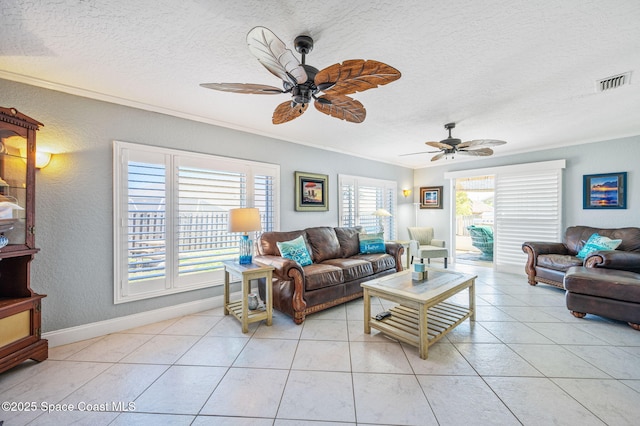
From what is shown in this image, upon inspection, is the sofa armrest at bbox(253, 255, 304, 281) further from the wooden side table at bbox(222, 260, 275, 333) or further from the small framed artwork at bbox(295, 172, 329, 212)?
the small framed artwork at bbox(295, 172, 329, 212)

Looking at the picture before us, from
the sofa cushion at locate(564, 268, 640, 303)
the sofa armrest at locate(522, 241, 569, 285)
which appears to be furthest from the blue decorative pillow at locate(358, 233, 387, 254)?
the sofa armrest at locate(522, 241, 569, 285)

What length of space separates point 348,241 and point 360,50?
285cm

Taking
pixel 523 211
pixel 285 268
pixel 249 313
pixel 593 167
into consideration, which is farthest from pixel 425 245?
pixel 249 313

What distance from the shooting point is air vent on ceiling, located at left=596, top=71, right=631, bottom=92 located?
2156 millimetres

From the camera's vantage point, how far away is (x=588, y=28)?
5.27 feet

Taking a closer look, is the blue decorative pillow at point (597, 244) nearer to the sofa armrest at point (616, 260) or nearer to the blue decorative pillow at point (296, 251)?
the sofa armrest at point (616, 260)

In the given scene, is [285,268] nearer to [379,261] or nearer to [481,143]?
[379,261]

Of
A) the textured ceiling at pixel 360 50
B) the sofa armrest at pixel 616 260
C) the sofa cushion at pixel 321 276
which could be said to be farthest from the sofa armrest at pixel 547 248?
the sofa cushion at pixel 321 276

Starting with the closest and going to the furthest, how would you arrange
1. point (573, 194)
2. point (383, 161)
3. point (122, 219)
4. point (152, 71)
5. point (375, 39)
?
1. point (375, 39)
2. point (152, 71)
3. point (122, 219)
4. point (573, 194)
5. point (383, 161)

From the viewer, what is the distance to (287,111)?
203 cm

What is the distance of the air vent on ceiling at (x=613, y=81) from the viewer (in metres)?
2.16

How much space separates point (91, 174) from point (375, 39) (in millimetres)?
2916

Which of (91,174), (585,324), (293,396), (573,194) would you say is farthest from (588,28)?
(91,174)

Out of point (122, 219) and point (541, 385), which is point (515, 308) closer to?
point (541, 385)
